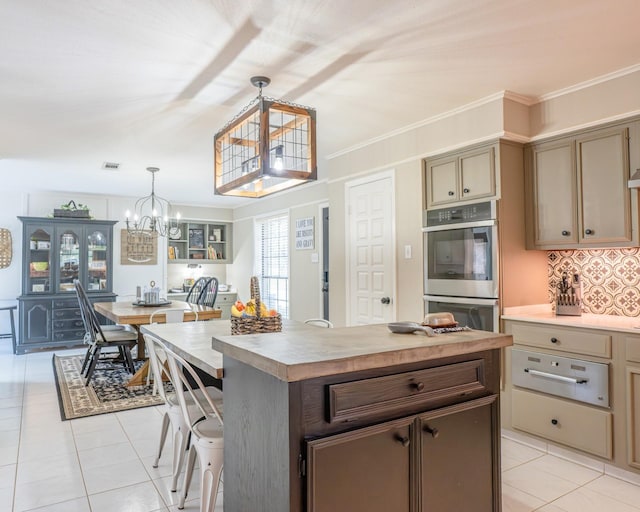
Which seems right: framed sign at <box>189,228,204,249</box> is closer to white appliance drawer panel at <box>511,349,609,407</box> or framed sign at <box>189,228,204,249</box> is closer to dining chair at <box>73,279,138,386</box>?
dining chair at <box>73,279,138,386</box>

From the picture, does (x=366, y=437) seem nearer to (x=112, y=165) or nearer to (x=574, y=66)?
(x=574, y=66)

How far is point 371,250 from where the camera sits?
430 cm

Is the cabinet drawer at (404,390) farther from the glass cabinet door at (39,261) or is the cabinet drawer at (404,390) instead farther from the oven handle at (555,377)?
the glass cabinet door at (39,261)

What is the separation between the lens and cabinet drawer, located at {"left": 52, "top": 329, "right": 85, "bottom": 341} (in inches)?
254

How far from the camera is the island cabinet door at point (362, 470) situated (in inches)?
51.8

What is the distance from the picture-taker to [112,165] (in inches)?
206

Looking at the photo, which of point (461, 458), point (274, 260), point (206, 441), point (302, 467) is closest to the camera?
point (302, 467)

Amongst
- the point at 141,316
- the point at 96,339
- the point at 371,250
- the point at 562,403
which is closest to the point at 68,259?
the point at 96,339

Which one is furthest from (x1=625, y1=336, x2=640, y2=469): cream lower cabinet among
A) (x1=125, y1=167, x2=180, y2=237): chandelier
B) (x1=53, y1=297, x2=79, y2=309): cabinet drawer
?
(x1=53, y1=297, x2=79, y2=309): cabinet drawer

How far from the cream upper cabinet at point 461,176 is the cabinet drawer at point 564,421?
147 cm

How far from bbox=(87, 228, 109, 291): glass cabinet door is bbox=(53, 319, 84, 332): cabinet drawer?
0.54 metres

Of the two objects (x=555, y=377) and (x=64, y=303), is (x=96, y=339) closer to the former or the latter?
(x=64, y=303)

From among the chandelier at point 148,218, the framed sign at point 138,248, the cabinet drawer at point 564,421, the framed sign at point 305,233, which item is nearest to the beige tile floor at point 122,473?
the cabinet drawer at point 564,421

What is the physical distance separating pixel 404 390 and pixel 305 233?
4.94 meters
